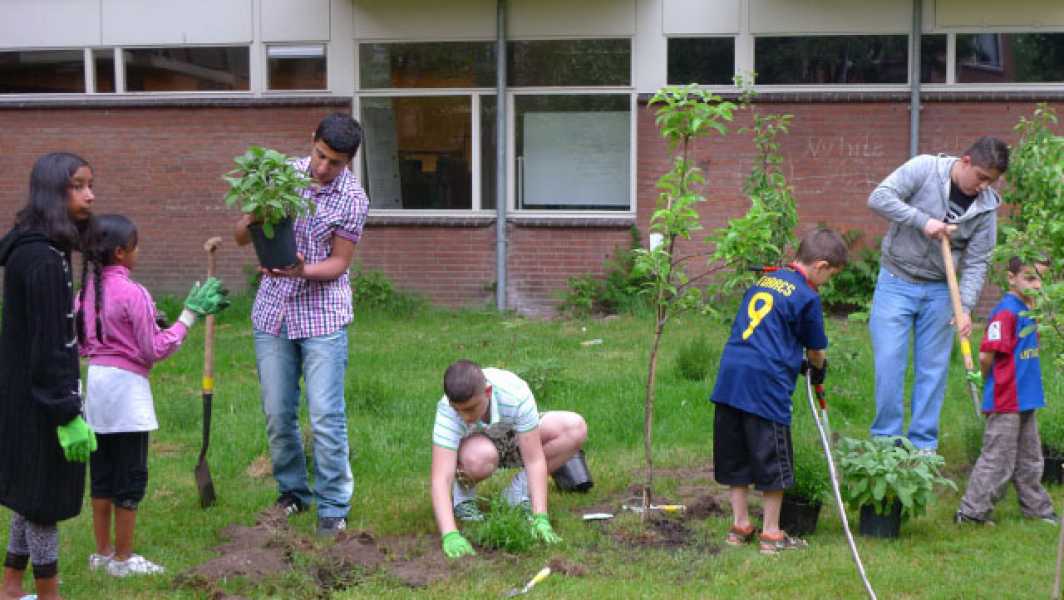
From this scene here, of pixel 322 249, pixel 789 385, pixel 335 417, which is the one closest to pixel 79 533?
pixel 335 417

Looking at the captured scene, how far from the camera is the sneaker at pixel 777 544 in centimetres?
554

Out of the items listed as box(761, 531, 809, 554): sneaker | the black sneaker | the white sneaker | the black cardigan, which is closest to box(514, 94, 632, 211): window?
the white sneaker

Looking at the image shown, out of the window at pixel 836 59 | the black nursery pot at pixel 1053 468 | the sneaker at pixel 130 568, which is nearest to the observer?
the sneaker at pixel 130 568

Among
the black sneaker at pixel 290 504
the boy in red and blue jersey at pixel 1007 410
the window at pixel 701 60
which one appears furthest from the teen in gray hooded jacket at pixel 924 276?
the window at pixel 701 60

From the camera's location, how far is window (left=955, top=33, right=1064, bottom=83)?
42.5ft

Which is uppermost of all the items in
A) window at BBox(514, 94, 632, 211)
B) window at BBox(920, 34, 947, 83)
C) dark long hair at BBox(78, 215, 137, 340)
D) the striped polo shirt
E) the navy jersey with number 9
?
window at BBox(920, 34, 947, 83)

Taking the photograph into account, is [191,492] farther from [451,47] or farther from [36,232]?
[451,47]

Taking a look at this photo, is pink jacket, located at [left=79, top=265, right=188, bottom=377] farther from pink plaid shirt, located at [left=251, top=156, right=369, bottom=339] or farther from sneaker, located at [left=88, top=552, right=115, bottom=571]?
sneaker, located at [left=88, top=552, right=115, bottom=571]

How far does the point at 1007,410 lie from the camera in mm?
6012

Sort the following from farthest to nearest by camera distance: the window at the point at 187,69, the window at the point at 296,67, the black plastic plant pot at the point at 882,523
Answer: the window at the point at 187,69, the window at the point at 296,67, the black plastic plant pot at the point at 882,523

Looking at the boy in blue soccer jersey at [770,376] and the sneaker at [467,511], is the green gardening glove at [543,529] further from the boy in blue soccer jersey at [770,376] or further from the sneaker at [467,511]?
the boy in blue soccer jersey at [770,376]

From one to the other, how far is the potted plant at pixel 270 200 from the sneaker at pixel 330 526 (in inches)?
51.3

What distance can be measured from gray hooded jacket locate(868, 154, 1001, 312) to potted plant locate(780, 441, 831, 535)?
1453 millimetres

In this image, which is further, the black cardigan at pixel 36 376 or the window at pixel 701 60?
the window at pixel 701 60
